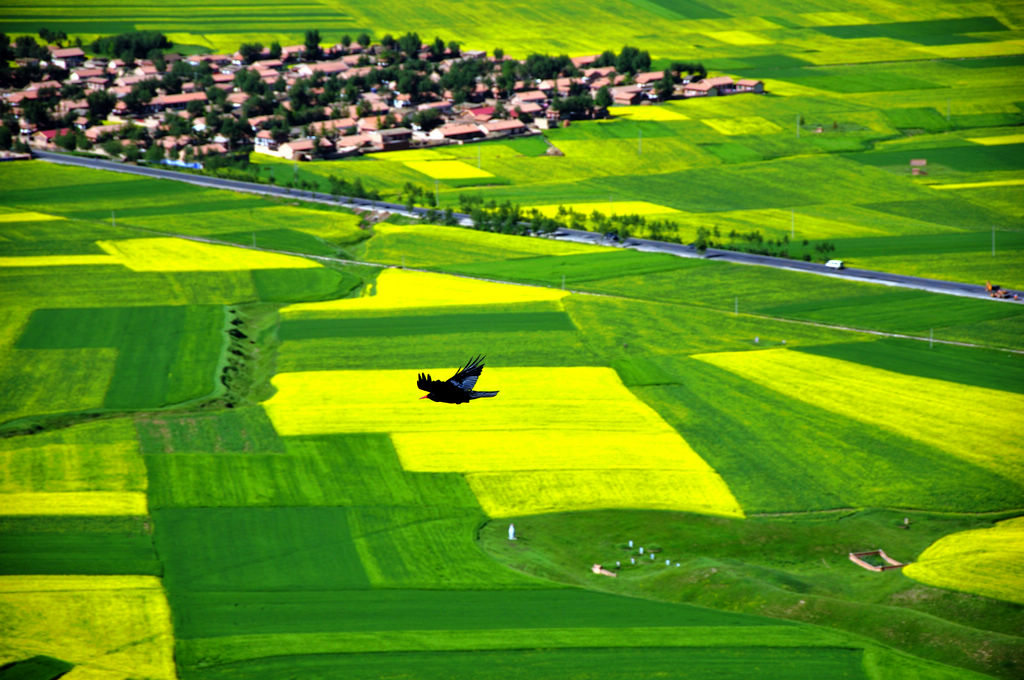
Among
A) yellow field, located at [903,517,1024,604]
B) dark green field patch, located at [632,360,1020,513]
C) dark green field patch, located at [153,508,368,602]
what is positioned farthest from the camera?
dark green field patch, located at [632,360,1020,513]

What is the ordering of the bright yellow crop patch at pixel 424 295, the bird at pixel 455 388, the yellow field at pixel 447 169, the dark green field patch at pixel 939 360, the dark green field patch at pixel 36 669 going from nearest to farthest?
the bird at pixel 455 388 < the dark green field patch at pixel 36 669 < the dark green field patch at pixel 939 360 < the bright yellow crop patch at pixel 424 295 < the yellow field at pixel 447 169

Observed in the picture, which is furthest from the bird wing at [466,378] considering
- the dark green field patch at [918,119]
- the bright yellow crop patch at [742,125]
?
the dark green field patch at [918,119]

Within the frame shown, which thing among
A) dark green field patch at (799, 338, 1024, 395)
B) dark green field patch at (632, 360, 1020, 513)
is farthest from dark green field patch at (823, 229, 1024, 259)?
dark green field patch at (632, 360, 1020, 513)

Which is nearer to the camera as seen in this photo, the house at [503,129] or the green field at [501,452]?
the green field at [501,452]

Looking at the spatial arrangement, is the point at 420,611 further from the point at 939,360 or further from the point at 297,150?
the point at 297,150

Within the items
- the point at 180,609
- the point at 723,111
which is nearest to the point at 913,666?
the point at 180,609

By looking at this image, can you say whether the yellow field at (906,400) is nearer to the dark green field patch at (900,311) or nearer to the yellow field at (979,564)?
the yellow field at (979,564)

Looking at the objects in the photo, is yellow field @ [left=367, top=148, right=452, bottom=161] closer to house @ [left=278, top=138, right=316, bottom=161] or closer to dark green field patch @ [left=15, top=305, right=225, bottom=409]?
house @ [left=278, top=138, right=316, bottom=161]
